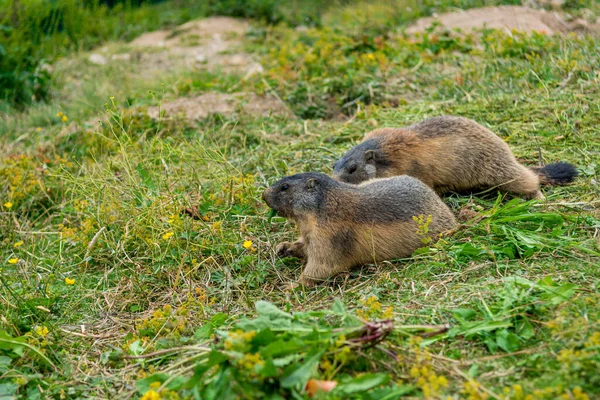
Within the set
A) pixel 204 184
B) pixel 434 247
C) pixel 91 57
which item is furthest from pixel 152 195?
pixel 91 57

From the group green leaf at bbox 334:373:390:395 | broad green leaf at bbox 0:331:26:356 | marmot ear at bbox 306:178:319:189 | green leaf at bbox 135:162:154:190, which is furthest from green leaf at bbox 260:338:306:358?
green leaf at bbox 135:162:154:190

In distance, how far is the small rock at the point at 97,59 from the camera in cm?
1179

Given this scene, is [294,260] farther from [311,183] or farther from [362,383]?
[362,383]

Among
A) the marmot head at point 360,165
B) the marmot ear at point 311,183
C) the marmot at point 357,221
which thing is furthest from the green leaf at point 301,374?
the marmot head at point 360,165

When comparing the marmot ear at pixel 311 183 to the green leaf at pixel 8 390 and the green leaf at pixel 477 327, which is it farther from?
the green leaf at pixel 8 390

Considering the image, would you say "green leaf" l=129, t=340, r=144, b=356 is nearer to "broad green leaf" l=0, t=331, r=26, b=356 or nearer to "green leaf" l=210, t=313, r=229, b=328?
"green leaf" l=210, t=313, r=229, b=328

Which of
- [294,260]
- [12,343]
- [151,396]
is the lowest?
[294,260]

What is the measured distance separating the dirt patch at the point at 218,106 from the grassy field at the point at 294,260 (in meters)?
0.17

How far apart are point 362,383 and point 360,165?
2.96 metres

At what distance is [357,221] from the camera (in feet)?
16.0

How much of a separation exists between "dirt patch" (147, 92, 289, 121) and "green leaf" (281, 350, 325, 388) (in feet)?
17.4

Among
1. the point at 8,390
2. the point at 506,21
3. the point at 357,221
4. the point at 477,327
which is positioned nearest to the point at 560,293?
the point at 477,327

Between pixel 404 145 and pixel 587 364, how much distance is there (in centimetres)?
309

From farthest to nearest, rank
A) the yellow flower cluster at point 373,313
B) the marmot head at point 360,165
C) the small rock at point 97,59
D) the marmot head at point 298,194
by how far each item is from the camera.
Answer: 1. the small rock at point 97,59
2. the marmot head at point 360,165
3. the marmot head at point 298,194
4. the yellow flower cluster at point 373,313
